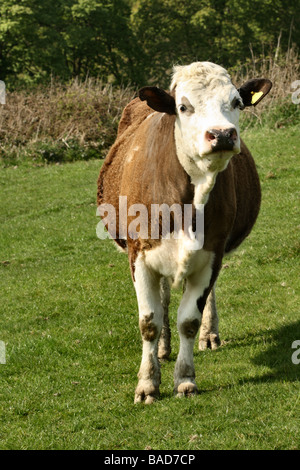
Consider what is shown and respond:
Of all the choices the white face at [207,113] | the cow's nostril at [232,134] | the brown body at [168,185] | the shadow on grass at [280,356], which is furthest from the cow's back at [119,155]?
the cow's nostril at [232,134]

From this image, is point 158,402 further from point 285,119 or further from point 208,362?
point 285,119

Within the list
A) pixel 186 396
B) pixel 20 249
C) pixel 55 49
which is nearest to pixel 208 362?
pixel 186 396

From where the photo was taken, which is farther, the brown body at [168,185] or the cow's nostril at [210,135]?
the brown body at [168,185]

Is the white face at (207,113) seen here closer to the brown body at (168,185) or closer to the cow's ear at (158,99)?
the cow's ear at (158,99)

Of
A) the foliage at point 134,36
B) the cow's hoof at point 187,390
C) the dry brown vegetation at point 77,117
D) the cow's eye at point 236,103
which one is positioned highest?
the cow's eye at point 236,103

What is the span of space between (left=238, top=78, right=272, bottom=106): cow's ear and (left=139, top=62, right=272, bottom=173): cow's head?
511mm

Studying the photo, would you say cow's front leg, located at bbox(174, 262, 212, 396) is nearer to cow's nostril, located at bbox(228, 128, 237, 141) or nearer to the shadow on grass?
the shadow on grass

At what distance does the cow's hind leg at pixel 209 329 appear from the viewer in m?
7.58

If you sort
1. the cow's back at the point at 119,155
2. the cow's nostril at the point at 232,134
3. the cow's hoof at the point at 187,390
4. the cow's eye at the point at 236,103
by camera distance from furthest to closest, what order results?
the cow's back at the point at 119,155
the cow's hoof at the point at 187,390
the cow's eye at the point at 236,103
the cow's nostril at the point at 232,134

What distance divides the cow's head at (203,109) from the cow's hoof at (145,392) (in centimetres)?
201

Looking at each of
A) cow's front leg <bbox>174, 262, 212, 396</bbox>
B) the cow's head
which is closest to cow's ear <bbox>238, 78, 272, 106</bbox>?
the cow's head

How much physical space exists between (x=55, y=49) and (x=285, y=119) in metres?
24.5

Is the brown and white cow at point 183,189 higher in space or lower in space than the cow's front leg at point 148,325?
higher

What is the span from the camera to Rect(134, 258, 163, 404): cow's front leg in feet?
19.9
